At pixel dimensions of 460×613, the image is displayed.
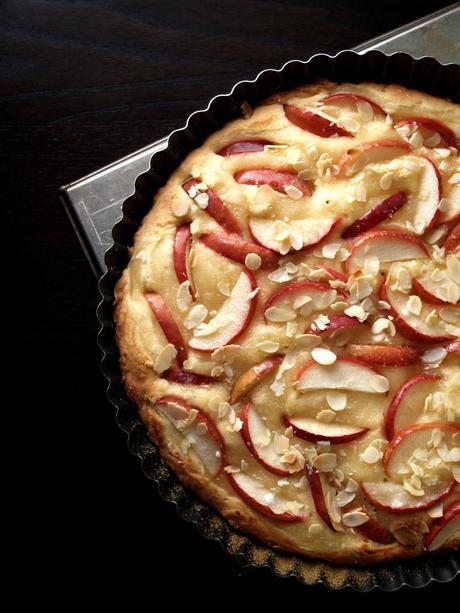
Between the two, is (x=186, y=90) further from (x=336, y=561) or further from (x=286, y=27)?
(x=336, y=561)

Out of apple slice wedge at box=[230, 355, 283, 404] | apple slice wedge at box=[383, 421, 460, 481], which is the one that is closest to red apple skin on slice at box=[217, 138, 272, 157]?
apple slice wedge at box=[230, 355, 283, 404]

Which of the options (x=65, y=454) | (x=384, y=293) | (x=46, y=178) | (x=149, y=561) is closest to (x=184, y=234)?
(x=384, y=293)

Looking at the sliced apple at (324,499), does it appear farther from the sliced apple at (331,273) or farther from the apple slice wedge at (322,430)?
the sliced apple at (331,273)

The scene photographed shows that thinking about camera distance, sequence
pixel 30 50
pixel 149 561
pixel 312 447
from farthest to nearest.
A: pixel 30 50, pixel 149 561, pixel 312 447

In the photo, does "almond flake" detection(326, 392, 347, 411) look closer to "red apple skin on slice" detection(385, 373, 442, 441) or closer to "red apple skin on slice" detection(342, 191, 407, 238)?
"red apple skin on slice" detection(385, 373, 442, 441)

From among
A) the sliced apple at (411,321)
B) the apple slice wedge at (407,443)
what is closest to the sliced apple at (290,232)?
the sliced apple at (411,321)
